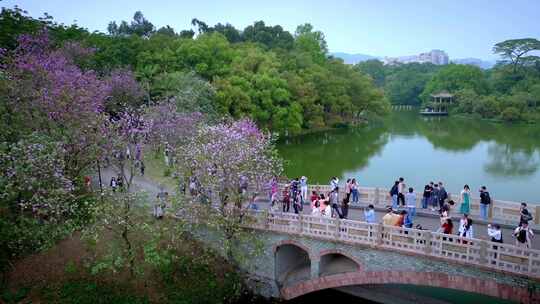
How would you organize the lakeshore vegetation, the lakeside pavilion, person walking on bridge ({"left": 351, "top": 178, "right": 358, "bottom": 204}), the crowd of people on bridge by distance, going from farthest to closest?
the lakeside pavilion
person walking on bridge ({"left": 351, "top": 178, "right": 358, "bottom": 204})
the lakeshore vegetation
the crowd of people on bridge

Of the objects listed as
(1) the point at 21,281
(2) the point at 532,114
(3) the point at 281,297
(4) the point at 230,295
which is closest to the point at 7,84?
(1) the point at 21,281

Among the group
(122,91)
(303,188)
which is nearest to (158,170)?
(122,91)

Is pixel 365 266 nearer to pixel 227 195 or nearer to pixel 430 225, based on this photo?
pixel 430 225

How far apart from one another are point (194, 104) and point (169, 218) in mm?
15844

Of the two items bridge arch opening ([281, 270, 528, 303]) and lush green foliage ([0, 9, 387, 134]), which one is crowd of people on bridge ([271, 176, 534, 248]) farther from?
lush green foliage ([0, 9, 387, 134])

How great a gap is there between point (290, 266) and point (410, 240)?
663 cm

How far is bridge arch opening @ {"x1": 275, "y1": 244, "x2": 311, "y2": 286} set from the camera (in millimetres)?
20656

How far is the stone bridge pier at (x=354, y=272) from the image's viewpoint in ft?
49.9

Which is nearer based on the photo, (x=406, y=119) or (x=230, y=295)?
(x=230, y=295)

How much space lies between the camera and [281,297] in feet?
68.2

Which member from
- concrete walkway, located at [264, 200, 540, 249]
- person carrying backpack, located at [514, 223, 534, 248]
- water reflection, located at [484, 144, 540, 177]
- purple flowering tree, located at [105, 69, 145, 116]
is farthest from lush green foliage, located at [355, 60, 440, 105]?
person carrying backpack, located at [514, 223, 534, 248]

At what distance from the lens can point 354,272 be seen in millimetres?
18312

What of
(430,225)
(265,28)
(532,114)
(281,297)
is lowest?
(281,297)

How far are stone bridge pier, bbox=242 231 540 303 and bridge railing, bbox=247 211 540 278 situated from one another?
282 millimetres
